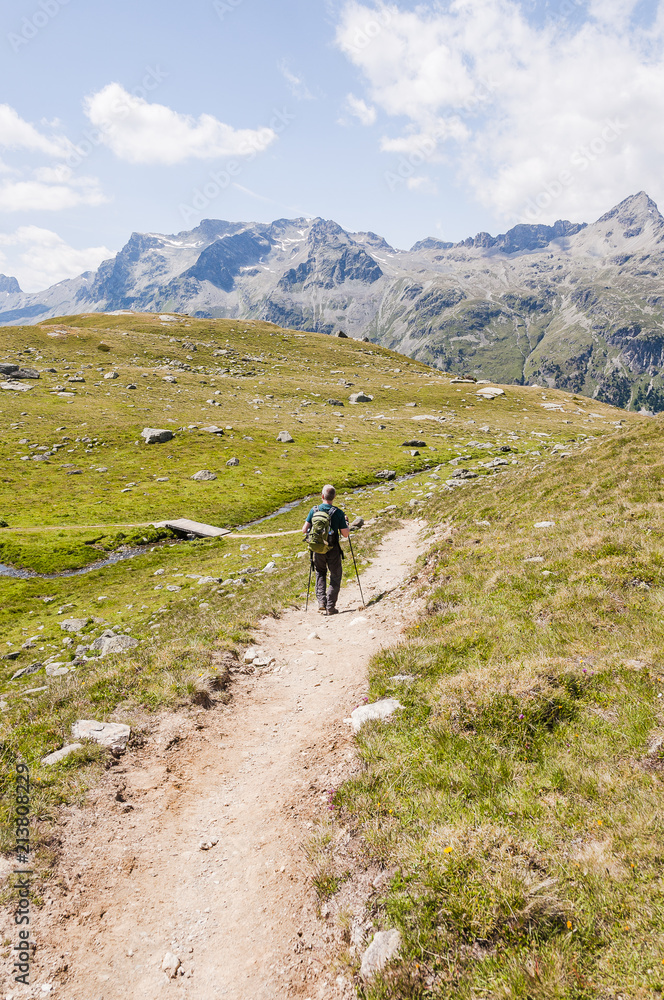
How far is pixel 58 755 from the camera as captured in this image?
28.2 ft

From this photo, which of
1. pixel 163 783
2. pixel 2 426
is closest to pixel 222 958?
pixel 163 783

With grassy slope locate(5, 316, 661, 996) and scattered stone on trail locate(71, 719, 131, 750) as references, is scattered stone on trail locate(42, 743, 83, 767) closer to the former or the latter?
grassy slope locate(5, 316, 661, 996)

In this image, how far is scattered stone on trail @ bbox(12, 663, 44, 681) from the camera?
1770 cm

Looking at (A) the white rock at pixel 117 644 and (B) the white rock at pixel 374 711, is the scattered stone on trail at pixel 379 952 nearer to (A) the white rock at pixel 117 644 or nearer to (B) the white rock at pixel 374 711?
(B) the white rock at pixel 374 711

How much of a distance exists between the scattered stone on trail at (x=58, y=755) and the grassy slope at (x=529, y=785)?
548 cm

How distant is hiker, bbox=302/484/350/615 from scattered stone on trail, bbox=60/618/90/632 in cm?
1286

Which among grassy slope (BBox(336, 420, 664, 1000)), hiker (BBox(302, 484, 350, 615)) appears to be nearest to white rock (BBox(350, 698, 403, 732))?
grassy slope (BBox(336, 420, 664, 1000))

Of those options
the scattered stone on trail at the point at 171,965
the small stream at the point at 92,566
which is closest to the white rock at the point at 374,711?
the scattered stone on trail at the point at 171,965

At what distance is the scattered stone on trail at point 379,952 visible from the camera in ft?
16.0

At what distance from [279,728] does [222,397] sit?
78.0m

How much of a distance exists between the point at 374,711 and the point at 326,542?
26.9 feet

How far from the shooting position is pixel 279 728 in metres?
10.3

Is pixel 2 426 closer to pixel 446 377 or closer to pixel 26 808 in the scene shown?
pixel 26 808

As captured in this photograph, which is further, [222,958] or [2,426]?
[2,426]
